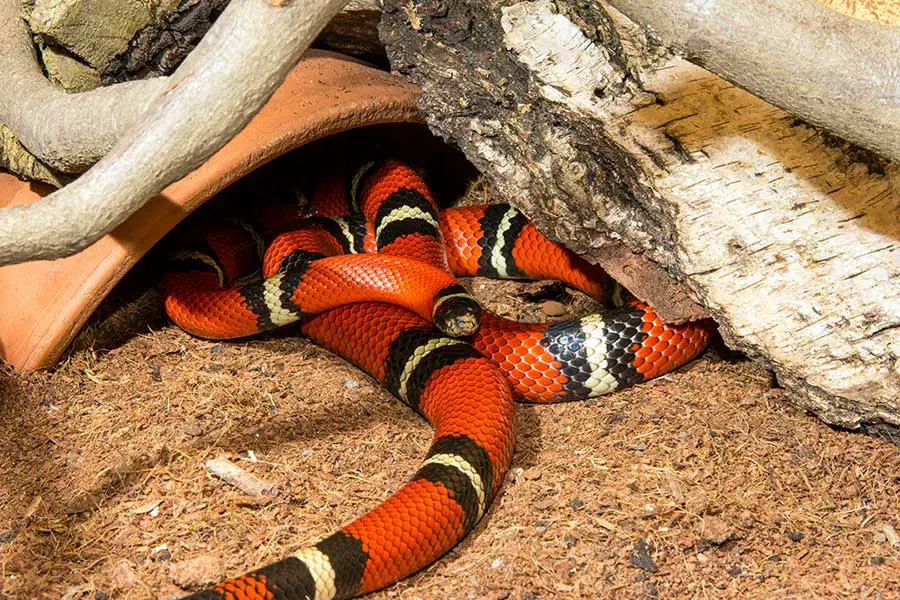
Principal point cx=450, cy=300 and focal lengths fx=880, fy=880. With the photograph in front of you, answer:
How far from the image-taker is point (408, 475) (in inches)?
168

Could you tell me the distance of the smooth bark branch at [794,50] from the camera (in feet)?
9.03

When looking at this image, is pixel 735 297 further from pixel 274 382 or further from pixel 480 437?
pixel 274 382

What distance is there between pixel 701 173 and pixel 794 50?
1063 mm

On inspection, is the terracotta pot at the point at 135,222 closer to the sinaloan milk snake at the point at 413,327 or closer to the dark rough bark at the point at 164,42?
the dark rough bark at the point at 164,42

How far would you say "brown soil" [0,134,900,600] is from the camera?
365 cm

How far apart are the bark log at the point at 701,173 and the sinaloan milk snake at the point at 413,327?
2.89ft

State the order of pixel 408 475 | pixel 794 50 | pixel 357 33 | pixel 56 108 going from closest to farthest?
1. pixel 794 50
2. pixel 56 108
3. pixel 408 475
4. pixel 357 33

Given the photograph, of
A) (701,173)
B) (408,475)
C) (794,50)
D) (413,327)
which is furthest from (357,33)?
(794,50)

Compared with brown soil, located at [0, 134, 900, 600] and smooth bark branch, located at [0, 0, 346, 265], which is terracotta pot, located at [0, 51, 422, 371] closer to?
→ brown soil, located at [0, 134, 900, 600]

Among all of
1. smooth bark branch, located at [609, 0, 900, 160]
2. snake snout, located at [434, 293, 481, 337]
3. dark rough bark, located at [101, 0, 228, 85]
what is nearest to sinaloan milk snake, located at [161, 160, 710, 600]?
snake snout, located at [434, 293, 481, 337]

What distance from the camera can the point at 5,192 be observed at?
506 cm

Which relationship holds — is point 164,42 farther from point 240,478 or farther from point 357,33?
point 240,478

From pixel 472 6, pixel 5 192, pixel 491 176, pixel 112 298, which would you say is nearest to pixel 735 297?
pixel 491 176

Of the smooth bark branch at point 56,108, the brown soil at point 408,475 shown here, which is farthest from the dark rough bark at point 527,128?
the smooth bark branch at point 56,108
